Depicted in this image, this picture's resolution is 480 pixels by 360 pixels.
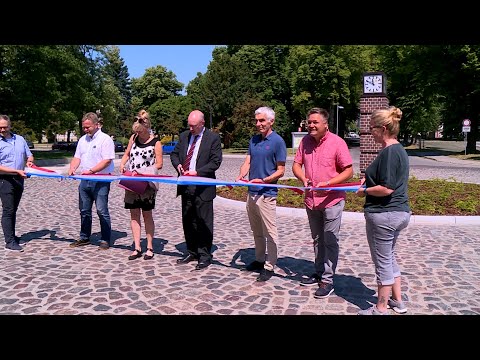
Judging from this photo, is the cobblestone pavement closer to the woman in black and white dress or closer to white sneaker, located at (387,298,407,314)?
white sneaker, located at (387,298,407,314)

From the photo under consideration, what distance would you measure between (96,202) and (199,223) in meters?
1.95

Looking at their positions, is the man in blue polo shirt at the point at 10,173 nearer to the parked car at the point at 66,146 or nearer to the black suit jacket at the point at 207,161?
the black suit jacket at the point at 207,161

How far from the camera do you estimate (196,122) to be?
5453 millimetres

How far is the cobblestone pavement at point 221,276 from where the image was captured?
429 centimetres

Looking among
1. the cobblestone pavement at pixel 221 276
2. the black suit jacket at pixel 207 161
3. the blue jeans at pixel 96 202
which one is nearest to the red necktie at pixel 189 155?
the black suit jacket at pixel 207 161

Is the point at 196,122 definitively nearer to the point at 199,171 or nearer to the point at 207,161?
the point at 207,161

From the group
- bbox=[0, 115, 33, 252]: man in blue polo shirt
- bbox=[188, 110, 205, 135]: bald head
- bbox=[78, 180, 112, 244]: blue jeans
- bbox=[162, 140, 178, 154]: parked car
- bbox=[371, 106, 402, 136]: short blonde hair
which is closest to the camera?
bbox=[371, 106, 402, 136]: short blonde hair

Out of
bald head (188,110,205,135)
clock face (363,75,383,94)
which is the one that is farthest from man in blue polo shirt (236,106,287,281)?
clock face (363,75,383,94)

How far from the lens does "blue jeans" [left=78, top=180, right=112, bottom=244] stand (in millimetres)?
6438

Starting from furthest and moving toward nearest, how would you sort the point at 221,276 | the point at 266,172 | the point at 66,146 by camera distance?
the point at 66,146 → the point at 221,276 → the point at 266,172

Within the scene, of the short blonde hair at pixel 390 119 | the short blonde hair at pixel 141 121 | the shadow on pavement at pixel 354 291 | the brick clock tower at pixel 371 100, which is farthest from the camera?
the brick clock tower at pixel 371 100

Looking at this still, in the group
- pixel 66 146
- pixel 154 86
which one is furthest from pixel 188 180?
pixel 154 86

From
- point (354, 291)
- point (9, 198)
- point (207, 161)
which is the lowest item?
point (354, 291)

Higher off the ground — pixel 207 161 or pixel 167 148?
pixel 207 161
